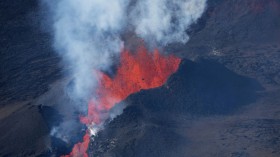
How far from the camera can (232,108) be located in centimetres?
2373

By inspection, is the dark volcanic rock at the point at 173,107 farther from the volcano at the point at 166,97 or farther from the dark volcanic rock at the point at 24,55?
the dark volcanic rock at the point at 24,55

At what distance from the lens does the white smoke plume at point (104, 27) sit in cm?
2996

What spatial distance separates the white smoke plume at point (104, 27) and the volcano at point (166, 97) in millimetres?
848

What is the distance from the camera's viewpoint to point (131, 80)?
27.1m

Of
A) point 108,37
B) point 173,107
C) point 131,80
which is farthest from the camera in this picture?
point 108,37

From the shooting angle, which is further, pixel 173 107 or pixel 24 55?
pixel 24 55

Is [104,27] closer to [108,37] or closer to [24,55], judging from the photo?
[108,37]

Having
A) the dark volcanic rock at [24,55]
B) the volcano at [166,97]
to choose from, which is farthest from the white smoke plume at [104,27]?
the dark volcanic rock at [24,55]

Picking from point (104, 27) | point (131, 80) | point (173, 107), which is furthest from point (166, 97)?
point (104, 27)

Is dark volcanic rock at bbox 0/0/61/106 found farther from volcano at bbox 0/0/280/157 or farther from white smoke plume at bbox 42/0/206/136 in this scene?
white smoke plume at bbox 42/0/206/136

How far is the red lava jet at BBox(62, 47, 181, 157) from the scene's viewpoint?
25859mm

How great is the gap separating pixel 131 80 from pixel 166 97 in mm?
4305

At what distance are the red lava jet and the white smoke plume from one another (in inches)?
43.9

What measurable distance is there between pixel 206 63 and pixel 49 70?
16.0 meters
